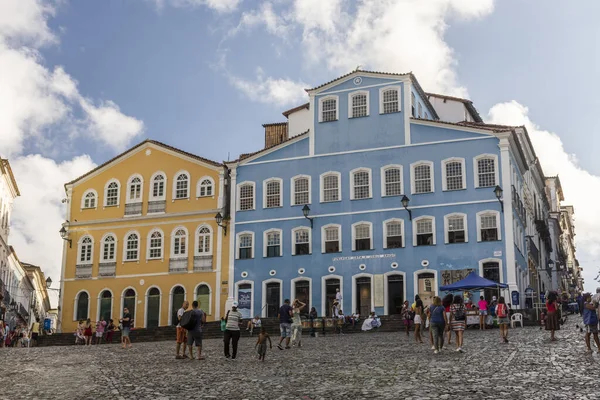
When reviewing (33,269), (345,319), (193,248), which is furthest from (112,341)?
(33,269)

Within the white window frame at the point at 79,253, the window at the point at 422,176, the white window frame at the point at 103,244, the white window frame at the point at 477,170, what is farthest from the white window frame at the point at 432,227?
the white window frame at the point at 79,253

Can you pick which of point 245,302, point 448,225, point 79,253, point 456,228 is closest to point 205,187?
point 245,302

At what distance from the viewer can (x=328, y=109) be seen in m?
46.8

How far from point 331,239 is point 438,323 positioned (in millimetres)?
24073

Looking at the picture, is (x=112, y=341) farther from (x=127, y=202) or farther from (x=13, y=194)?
(x=13, y=194)

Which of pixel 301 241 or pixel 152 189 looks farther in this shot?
pixel 152 189

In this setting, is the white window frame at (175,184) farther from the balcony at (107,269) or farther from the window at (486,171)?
the window at (486,171)

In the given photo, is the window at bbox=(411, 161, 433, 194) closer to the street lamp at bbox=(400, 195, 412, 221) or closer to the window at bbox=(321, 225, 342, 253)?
the street lamp at bbox=(400, 195, 412, 221)

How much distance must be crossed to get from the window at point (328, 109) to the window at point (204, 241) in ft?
→ 30.2

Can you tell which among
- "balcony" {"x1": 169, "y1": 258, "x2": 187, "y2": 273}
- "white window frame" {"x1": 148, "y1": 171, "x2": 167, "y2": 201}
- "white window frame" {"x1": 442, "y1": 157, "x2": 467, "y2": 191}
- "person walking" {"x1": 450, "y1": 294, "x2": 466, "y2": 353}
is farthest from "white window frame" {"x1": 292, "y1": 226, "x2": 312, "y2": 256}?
"person walking" {"x1": 450, "y1": 294, "x2": 466, "y2": 353}

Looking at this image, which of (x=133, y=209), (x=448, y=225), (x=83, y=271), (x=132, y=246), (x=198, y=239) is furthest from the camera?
(x=83, y=271)

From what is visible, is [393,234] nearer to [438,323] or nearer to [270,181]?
[270,181]

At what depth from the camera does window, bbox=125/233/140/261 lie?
161 ft

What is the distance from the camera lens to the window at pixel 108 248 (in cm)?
4953
